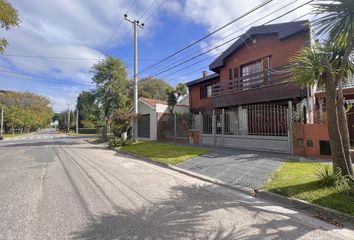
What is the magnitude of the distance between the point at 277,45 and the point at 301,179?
10431 mm

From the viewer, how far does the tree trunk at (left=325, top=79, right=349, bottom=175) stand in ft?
19.1

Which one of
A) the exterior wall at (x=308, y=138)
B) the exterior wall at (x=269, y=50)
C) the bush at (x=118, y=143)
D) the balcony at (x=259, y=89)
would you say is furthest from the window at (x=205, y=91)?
the exterior wall at (x=308, y=138)

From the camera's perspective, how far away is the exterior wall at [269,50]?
1352 centimetres

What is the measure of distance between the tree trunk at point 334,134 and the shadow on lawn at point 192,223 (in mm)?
2161

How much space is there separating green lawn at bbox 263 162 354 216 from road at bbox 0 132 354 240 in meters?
0.64

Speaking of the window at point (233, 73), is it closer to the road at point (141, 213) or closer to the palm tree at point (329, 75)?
the palm tree at point (329, 75)

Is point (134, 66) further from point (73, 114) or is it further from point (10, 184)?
point (73, 114)

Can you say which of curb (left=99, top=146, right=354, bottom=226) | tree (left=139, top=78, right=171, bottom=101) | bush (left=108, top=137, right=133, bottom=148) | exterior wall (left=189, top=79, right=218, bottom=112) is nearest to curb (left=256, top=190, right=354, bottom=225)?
curb (left=99, top=146, right=354, bottom=226)

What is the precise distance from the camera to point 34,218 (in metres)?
4.43

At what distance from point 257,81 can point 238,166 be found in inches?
294

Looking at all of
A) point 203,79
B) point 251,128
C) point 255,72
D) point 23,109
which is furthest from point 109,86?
point 23,109

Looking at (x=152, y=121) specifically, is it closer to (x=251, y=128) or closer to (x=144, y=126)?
(x=144, y=126)

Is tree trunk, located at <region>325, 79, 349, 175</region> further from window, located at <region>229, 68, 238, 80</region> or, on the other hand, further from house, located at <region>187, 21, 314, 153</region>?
window, located at <region>229, 68, 238, 80</region>

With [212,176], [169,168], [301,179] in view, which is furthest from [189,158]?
[301,179]
